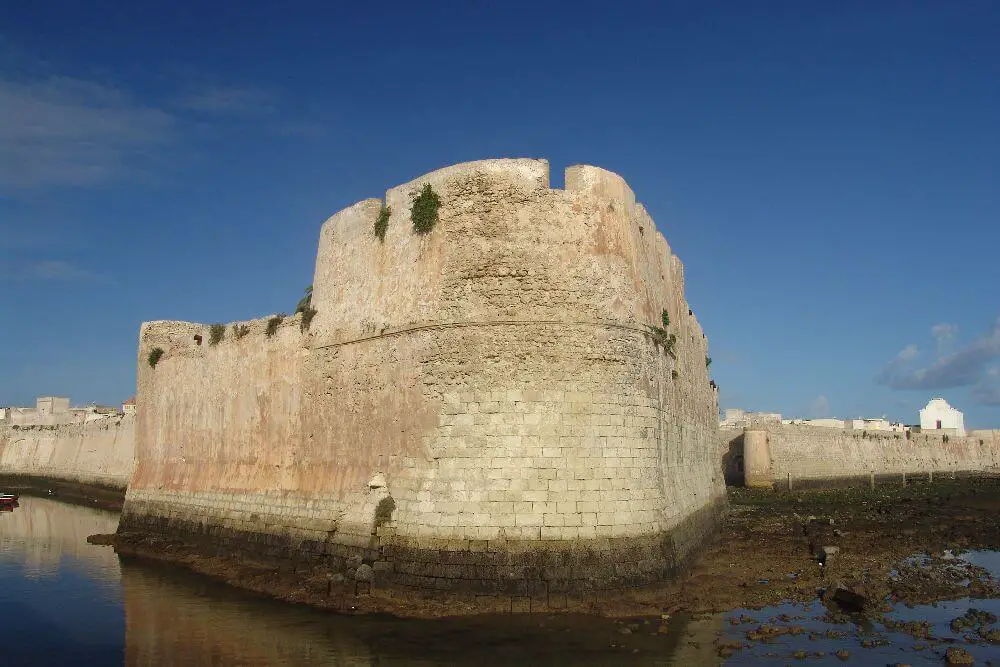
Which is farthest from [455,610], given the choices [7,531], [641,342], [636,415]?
[7,531]

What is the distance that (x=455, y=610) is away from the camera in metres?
11.3

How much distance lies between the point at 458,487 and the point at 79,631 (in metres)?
6.78

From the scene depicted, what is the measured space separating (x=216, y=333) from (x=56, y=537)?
9331 mm

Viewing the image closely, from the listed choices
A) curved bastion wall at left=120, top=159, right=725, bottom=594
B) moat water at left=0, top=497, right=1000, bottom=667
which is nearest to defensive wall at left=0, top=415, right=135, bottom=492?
moat water at left=0, top=497, right=1000, bottom=667

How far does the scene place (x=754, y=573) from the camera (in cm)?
1495

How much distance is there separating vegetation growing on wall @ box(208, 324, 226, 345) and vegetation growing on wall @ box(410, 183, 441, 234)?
354 inches

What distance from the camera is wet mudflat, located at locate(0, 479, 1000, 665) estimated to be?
1015 cm

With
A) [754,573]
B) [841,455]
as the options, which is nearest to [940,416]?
[841,455]

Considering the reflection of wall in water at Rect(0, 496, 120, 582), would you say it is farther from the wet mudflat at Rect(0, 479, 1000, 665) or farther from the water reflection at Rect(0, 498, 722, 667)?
the water reflection at Rect(0, 498, 722, 667)

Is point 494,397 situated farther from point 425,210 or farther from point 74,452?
point 74,452

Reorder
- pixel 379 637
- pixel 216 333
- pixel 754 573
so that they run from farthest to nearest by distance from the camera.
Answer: pixel 216 333
pixel 754 573
pixel 379 637

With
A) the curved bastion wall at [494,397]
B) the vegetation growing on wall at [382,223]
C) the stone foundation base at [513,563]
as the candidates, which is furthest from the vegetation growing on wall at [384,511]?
the vegetation growing on wall at [382,223]

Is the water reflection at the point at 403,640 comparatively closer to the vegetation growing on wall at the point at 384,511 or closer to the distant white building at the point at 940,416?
the vegetation growing on wall at the point at 384,511

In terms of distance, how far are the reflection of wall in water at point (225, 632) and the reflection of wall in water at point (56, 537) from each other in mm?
3853
